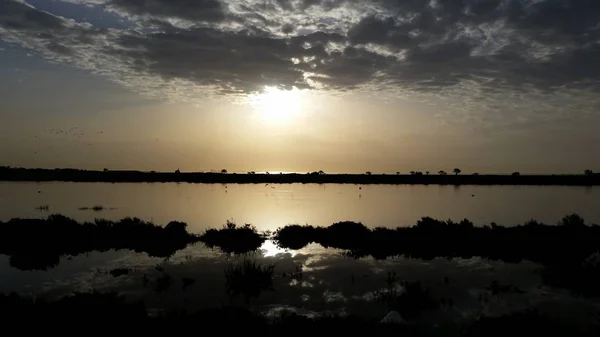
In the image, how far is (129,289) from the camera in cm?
1567

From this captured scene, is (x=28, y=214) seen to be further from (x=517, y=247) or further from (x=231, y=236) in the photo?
(x=517, y=247)

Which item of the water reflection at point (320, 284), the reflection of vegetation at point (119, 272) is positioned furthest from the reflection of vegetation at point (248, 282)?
the reflection of vegetation at point (119, 272)

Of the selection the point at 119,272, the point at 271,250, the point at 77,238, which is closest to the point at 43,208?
the point at 77,238

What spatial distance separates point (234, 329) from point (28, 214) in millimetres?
38386

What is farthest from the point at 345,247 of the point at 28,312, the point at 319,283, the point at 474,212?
the point at 474,212

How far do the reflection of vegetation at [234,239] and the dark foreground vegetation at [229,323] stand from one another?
13.3 m

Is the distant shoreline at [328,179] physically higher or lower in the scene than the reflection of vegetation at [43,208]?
higher

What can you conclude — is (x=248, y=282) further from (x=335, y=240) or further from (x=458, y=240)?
(x=458, y=240)

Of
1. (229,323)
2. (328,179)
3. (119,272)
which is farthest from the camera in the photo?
(328,179)

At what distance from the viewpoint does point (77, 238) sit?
88.6ft

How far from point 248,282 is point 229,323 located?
16.4ft

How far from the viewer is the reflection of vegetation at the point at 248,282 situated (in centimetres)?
1530

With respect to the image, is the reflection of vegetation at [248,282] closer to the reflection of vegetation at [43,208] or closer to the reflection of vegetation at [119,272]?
the reflection of vegetation at [119,272]

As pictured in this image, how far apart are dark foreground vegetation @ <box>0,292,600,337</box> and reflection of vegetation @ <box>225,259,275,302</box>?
3070 mm
